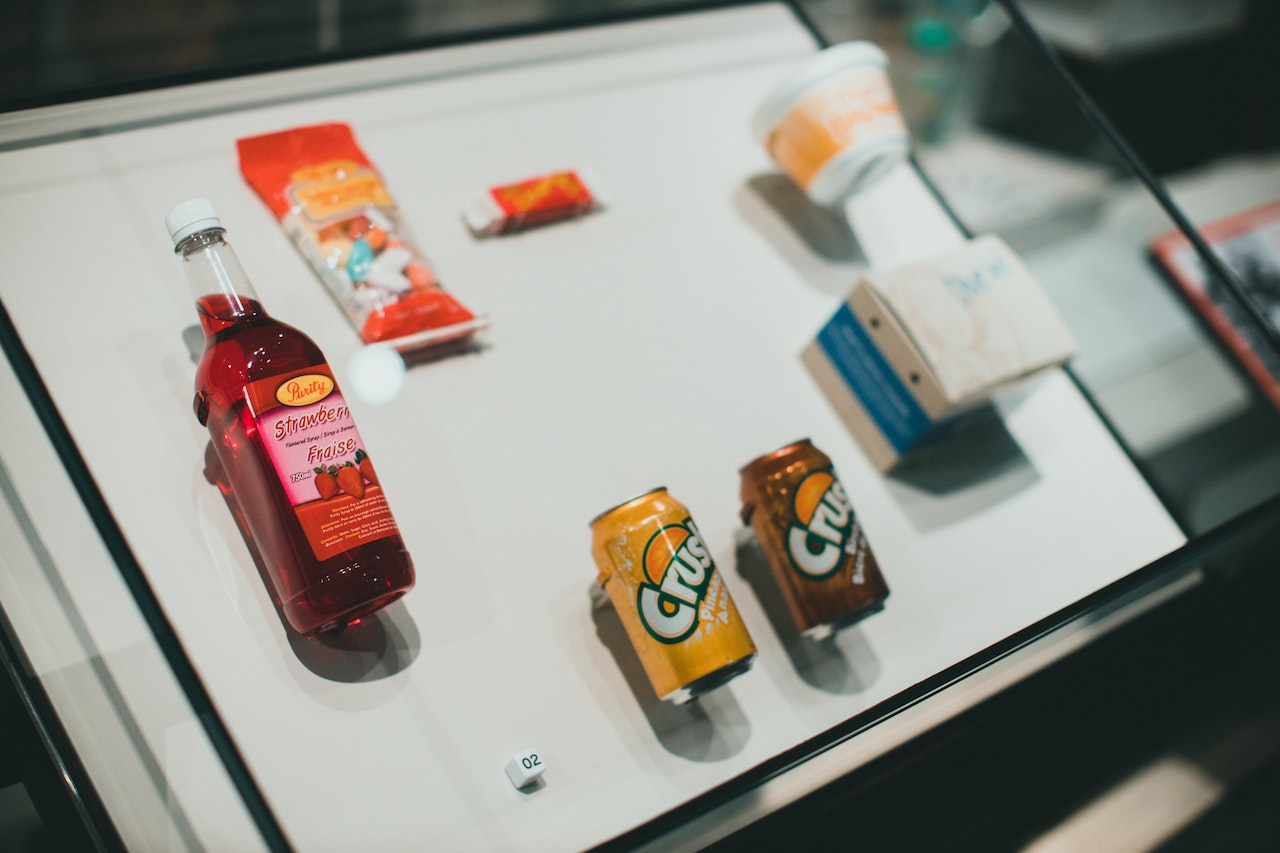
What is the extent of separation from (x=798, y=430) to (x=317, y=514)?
56cm

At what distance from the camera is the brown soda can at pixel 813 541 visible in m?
0.87

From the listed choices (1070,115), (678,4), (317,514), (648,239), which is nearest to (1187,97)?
(1070,115)

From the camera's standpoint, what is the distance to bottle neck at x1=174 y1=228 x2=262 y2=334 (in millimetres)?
794

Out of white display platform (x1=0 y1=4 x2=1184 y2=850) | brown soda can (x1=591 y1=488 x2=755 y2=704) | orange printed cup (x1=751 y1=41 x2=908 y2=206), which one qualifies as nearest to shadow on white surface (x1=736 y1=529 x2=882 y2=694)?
white display platform (x1=0 y1=4 x2=1184 y2=850)

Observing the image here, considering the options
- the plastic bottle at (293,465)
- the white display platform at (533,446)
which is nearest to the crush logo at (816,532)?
the white display platform at (533,446)

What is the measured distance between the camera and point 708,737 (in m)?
0.87

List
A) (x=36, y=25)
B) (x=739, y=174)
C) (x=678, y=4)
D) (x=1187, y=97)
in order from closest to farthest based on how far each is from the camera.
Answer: (x=739, y=174)
(x=678, y=4)
(x=36, y=25)
(x=1187, y=97)

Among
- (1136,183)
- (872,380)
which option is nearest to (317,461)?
(872,380)

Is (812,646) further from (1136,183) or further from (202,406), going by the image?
(1136,183)

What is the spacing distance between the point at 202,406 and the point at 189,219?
15cm

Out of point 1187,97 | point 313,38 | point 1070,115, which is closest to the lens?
point 1070,115

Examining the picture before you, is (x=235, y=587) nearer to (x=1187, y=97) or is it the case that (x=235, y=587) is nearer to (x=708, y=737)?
(x=708, y=737)

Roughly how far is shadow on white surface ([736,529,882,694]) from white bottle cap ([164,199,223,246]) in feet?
1.90

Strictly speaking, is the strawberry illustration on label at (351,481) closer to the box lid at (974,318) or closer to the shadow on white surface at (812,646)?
the shadow on white surface at (812,646)
